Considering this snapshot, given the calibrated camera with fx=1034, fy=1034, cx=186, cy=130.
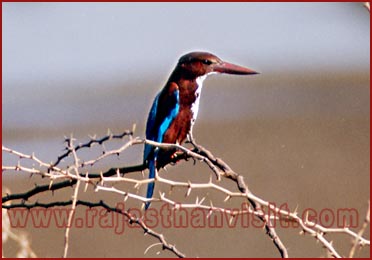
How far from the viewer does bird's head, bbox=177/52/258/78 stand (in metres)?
4.24

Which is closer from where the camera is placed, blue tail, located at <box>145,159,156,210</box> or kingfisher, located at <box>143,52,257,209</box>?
blue tail, located at <box>145,159,156,210</box>

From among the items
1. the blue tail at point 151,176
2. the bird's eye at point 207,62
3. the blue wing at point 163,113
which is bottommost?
the blue tail at point 151,176

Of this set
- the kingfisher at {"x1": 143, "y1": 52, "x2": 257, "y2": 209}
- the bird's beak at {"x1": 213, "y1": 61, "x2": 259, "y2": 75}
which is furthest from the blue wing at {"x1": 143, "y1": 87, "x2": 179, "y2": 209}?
the bird's beak at {"x1": 213, "y1": 61, "x2": 259, "y2": 75}

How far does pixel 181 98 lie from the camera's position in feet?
14.2

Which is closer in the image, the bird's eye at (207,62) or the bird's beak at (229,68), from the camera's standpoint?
the bird's beak at (229,68)

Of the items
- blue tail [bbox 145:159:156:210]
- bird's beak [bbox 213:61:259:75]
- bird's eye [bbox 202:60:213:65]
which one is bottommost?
blue tail [bbox 145:159:156:210]

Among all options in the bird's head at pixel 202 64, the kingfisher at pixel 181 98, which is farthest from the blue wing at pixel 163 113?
the bird's head at pixel 202 64

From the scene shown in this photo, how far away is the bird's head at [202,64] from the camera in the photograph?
4242mm

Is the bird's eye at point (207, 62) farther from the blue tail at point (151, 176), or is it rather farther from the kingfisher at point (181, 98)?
the blue tail at point (151, 176)

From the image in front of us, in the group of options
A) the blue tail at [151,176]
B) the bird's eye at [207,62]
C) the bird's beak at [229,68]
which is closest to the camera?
the blue tail at [151,176]

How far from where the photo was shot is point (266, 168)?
8828 mm

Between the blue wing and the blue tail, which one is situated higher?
the blue wing

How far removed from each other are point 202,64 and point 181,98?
0.17 m

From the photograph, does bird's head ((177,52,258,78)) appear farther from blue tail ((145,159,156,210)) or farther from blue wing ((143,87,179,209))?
blue tail ((145,159,156,210))
